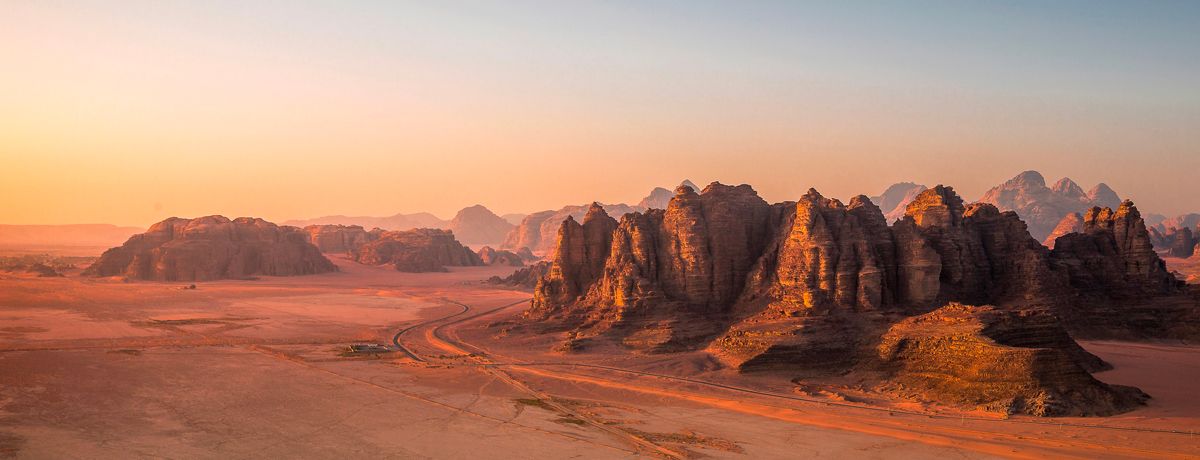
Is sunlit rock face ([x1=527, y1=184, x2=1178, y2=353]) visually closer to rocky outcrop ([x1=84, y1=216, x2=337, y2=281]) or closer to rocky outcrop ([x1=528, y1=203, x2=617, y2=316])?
rocky outcrop ([x1=528, y1=203, x2=617, y2=316])

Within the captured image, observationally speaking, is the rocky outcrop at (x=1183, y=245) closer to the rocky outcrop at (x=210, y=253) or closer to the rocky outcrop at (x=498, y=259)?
the rocky outcrop at (x=498, y=259)

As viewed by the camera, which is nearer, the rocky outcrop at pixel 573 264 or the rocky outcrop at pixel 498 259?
the rocky outcrop at pixel 573 264

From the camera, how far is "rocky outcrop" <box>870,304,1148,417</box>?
26734 mm

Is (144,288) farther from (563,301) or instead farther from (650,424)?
(650,424)

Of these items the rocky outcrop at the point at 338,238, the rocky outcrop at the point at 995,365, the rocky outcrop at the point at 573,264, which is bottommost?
the rocky outcrop at the point at 995,365

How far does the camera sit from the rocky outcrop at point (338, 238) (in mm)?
150750

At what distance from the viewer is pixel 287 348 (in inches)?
1699

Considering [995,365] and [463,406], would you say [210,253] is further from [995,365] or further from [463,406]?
[995,365]

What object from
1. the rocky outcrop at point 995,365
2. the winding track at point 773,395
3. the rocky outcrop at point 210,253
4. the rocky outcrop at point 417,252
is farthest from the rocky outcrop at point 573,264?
the rocky outcrop at point 417,252

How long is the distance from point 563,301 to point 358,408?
22.8 meters

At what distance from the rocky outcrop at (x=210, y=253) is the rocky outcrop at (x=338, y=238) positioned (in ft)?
97.5

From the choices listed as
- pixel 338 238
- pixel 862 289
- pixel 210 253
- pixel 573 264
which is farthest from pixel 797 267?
pixel 338 238

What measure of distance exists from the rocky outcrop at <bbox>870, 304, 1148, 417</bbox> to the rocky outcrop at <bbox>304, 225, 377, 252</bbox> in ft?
439

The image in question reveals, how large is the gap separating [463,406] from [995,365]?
2227 cm
